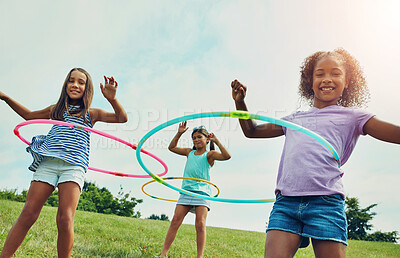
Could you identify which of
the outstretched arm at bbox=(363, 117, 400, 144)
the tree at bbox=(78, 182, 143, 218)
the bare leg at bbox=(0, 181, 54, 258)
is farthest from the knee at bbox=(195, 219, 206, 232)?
the tree at bbox=(78, 182, 143, 218)

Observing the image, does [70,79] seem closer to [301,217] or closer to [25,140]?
[25,140]

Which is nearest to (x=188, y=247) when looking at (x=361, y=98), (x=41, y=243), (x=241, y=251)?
(x=241, y=251)

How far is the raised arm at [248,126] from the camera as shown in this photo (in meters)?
2.96

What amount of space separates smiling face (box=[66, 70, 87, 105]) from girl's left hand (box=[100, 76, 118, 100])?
0.29 metres

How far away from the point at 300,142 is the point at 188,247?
13.9ft

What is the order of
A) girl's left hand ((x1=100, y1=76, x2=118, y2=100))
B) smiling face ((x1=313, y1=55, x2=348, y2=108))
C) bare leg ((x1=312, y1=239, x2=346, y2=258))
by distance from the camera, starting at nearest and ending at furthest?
bare leg ((x1=312, y1=239, x2=346, y2=258)) < smiling face ((x1=313, y1=55, x2=348, y2=108)) < girl's left hand ((x1=100, y1=76, x2=118, y2=100))

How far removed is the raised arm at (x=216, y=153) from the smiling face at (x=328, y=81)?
2.88m

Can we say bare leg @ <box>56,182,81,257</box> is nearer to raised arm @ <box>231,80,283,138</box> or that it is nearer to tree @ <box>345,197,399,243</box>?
raised arm @ <box>231,80,283,138</box>

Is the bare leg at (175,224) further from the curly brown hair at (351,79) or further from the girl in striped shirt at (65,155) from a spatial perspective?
the curly brown hair at (351,79)

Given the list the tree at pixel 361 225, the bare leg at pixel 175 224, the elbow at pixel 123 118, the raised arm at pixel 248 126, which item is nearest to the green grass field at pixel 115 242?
the bare leg at pixel 175 224

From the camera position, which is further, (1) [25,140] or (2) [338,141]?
(1) [25,140]

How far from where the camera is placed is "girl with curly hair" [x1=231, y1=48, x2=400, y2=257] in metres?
2.44

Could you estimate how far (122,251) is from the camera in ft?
17.2

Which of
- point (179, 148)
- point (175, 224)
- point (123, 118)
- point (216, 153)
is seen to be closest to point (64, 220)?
point (123, 118)
